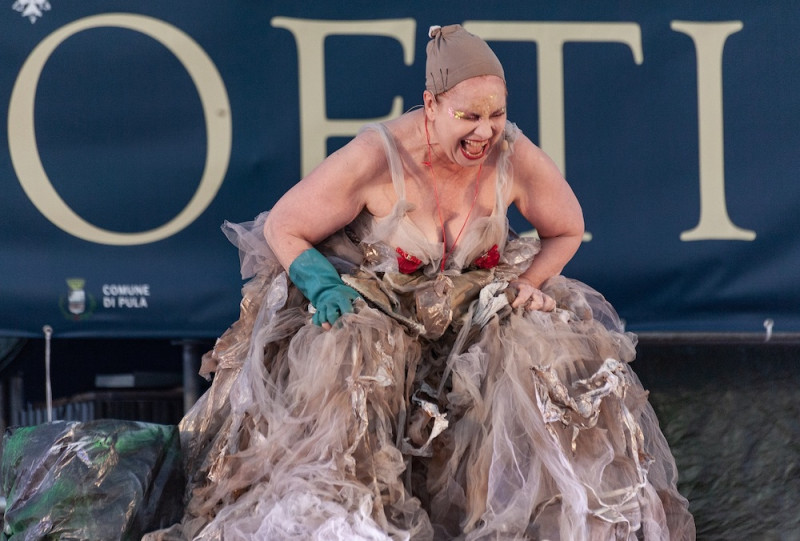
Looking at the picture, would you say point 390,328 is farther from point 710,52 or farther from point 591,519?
point 710,52

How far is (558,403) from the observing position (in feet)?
9.79

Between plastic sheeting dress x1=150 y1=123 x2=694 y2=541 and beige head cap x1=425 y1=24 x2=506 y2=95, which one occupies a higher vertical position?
beige head cap x1=425 y1=24 x2=506 y2=95

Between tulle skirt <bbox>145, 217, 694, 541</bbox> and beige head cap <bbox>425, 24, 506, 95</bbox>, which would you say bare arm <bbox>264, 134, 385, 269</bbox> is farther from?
beige head cap <bbox>425, 24, 506, 95</bbox>

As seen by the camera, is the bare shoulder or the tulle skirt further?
the bare shoulder

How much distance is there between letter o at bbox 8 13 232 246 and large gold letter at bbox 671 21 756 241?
1.58m

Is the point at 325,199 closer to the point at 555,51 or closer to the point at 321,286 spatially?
the point at 321,286

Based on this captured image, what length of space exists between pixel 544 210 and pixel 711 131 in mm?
1129

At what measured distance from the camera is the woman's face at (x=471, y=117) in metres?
3.13

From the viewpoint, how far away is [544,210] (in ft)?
11.3

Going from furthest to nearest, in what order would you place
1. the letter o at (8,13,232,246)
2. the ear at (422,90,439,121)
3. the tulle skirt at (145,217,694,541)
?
1. the letter o at (8,13,232,246)
2. the ear at (422,90,439,121)
3. the tulle skirt at (145,217,694,541)

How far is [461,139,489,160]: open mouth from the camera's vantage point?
125 inches

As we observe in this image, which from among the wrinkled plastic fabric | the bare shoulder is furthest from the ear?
the wrinkled plastic fabric

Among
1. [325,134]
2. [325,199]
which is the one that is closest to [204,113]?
[325,134]

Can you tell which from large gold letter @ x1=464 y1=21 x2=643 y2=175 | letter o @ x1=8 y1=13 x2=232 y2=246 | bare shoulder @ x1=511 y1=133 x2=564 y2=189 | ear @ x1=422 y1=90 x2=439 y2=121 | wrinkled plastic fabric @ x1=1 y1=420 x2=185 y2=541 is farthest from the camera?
large gold letter @ x1=464 y1=21 x2=643 y2=175
